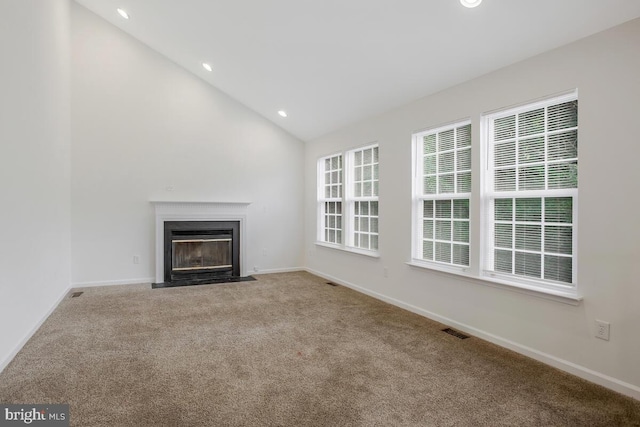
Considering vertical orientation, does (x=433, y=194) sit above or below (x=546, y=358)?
above

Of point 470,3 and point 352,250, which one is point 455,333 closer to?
point 352,250

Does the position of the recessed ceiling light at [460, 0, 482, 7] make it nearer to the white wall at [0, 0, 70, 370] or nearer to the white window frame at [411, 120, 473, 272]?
the white window frame at [411, 120, 473, 272]

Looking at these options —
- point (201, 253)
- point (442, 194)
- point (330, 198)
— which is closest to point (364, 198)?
point (330, 198)

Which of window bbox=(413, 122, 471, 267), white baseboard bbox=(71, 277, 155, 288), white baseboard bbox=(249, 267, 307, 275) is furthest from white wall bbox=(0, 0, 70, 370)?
window bbox=(413, 122, 471, 267)

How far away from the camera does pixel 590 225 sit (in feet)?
7.96

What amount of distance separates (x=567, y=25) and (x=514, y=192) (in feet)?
4.14

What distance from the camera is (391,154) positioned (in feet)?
14.1

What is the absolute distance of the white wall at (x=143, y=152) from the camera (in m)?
5.15

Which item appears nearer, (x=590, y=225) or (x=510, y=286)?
(x=590, y=225)

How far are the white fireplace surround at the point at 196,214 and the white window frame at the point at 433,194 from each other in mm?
3118

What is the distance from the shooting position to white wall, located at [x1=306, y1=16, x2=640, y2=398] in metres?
2.23

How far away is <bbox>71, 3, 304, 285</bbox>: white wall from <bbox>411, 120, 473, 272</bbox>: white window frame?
312cm

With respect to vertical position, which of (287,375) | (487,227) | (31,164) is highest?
(31,164)

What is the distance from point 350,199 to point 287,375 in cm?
320
